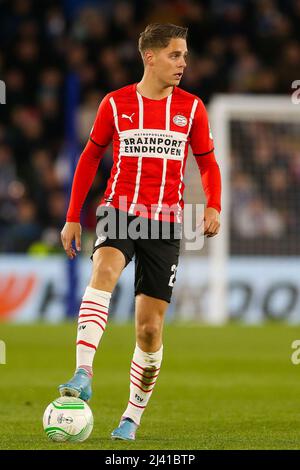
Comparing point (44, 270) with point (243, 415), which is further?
point (44, 270)

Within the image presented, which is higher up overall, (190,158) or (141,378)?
(190,158)

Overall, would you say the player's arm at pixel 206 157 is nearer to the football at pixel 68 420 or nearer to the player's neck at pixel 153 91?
the player's neck at pixel 153 91

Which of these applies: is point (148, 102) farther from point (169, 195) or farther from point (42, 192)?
point (42, 192)

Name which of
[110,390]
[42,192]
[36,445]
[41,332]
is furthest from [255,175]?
[36,445]

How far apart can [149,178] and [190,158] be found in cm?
956

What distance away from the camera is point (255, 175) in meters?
16.0

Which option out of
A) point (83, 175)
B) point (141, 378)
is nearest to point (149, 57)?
point (83, 175)

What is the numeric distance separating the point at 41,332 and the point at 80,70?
6385 millimetres

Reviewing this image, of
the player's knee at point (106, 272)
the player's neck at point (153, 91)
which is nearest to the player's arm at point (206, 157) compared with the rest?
the player's neck at point (153, 91)

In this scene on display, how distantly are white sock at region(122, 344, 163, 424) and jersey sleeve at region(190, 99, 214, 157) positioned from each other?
1078 millimetres

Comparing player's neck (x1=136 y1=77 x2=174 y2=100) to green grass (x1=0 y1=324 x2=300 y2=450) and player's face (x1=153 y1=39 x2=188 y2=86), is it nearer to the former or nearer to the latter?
player's face (x1=153 y1=39 x2=188 y2=86)

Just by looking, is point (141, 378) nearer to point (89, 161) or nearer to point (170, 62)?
point (89, 161)

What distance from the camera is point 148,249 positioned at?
6.02 metres

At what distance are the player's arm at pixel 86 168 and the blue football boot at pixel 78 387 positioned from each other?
75 cm
